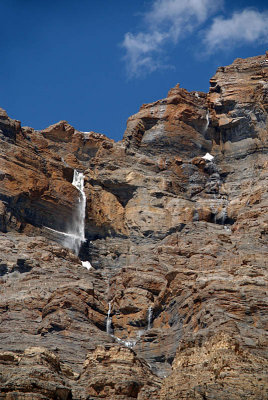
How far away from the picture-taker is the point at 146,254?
330 ft

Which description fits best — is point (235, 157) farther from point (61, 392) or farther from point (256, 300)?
point (61, 392)

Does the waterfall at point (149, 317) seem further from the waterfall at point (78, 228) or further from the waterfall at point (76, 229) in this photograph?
the waterfall at point (78, 228)

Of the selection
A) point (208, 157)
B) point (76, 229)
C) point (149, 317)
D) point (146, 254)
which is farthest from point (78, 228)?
point (149, 317)

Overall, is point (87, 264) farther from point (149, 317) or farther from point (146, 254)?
point (149, 317)

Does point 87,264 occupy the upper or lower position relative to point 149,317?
upper

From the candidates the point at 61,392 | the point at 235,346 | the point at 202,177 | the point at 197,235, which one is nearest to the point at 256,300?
the point at 235,346

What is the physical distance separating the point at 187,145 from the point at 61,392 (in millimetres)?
66038

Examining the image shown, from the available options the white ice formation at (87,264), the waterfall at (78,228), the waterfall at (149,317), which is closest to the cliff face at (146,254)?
the waterfall at (149,317)

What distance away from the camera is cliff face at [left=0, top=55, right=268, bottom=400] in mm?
69375

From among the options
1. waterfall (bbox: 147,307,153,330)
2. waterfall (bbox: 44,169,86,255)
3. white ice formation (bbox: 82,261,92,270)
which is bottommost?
waterfall (bbox: 147,307,153,330)

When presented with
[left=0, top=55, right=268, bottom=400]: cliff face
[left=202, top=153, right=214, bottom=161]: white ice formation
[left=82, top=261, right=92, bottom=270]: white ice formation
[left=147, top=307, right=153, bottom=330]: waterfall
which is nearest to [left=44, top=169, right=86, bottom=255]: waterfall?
[left=82, top=261, right=92, bottom=270]: white ice formation

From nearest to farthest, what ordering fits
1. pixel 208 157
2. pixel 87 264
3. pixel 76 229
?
pixel 87 264, pixel 76 229, pixel 208 157

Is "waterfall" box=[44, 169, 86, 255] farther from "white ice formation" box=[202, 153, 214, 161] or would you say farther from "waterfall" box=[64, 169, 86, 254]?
"white ice formation" box=[202, 153, 214, 161]

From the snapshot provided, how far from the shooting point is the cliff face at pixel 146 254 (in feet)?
228
